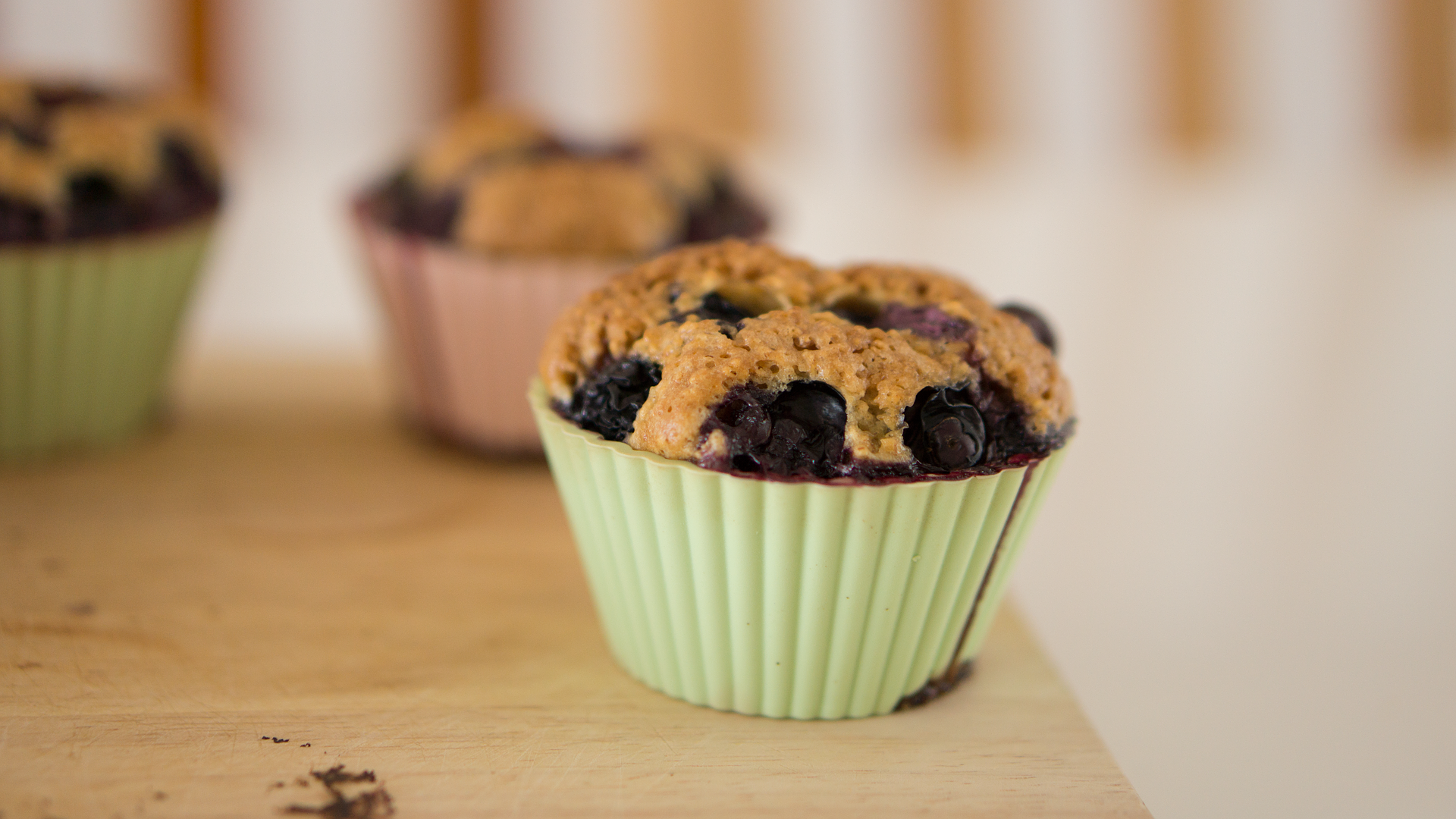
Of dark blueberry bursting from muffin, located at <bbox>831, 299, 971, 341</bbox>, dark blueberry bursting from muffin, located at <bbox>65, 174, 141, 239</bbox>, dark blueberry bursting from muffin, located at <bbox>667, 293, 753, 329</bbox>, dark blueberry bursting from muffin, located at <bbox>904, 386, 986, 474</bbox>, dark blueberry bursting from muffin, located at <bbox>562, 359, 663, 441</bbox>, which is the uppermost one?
dark blueberry bursting from muffin, located at <bbox>831, 299, 971, 341</bbox>

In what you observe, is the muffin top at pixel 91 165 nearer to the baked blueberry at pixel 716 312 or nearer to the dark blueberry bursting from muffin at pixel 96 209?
the dark blueberry bursting from muffin at pixel 96 209

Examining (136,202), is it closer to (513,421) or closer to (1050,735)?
(513,421)

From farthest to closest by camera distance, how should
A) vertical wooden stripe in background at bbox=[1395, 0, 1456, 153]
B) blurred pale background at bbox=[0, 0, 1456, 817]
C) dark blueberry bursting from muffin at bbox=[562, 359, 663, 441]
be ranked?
vertical wooden stripe in background at bbox=[1395, 0, 1456, 153]
blurred pale background at bbox=[0, 0, 1456, 817]
dark blueberry bursting from muffin at bbox=[562, 359, 663, 441]

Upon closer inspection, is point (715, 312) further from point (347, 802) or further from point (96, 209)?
point (96, 209)

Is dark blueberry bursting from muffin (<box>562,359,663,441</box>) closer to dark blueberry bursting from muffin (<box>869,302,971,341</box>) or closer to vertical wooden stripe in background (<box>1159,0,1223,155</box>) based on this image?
dark blueberry bursting from muffin (<box>869,302,971,341</box>)


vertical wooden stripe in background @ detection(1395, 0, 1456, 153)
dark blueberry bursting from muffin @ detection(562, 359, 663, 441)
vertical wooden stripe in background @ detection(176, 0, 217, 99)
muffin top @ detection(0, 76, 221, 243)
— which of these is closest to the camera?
dark blueberry bursting from muffin @ detection(562, 359, 663, 441)

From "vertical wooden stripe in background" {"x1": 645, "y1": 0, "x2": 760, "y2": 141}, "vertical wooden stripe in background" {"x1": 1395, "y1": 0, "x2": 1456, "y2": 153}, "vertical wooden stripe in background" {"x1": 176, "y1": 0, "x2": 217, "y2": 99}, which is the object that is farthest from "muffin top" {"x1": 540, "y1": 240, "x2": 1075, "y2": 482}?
"vertical wooden stripe in background" {"x1": 1395, "y1": 0, "x2": 1456, "y2": 153}

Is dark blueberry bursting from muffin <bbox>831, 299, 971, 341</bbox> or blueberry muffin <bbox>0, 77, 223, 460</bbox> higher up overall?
dark blueberry bursting from muffin <bbox>831, 299, 971, 341</bbox>

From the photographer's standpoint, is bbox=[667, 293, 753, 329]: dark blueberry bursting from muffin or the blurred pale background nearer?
bbox=[667, 293, 753, 329]: dark blueberry bursting from muffin

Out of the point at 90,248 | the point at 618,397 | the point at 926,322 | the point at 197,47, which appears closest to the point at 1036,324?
the point at 926,322
